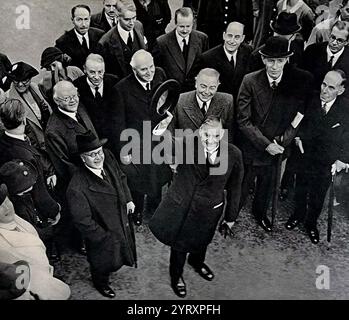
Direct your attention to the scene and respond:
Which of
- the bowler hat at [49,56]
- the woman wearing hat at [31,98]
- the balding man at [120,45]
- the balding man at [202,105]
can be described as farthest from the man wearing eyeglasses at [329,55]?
the woman wearing hat at [31,98]

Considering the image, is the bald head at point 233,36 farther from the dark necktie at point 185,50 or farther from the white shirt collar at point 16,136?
A: the white shirt collar at point 16,136

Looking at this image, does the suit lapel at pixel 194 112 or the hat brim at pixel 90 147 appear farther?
the suit lapel at pixel 194 112

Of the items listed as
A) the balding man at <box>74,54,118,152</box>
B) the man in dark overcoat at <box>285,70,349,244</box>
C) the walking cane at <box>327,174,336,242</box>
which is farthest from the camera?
the walking cane at <box>327,174,336,242</box>

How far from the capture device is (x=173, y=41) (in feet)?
18.3

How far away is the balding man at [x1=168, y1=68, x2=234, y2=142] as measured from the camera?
5.54m

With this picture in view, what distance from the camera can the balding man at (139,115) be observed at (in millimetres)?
5543

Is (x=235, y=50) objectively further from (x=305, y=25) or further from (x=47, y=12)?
(x=47, y=12)

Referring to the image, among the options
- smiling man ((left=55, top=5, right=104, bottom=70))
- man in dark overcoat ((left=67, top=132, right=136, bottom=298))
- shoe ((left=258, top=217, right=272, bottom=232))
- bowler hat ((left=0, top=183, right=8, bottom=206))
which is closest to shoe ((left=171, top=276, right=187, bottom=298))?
man in dark overcoat ((left=67, top=132, right=136, bottom=298))

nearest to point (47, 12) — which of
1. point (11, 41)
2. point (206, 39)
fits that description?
point (11, 41)

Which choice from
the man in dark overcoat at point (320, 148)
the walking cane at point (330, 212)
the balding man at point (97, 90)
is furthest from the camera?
the walking cane at point (330, 212)

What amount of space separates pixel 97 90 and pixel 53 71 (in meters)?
0.38

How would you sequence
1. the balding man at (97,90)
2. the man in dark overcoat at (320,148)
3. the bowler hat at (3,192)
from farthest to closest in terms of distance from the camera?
the man in dark overcoat at (320,148)
the balding man at (97,90)
the bowler hat at (3,192)

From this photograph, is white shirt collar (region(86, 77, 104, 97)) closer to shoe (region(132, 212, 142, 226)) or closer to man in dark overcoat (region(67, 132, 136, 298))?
man in dark overcoat (region(67, 132, 136, 298))

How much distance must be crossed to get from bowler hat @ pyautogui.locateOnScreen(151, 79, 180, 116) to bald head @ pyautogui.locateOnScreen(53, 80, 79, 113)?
0.63 metres
